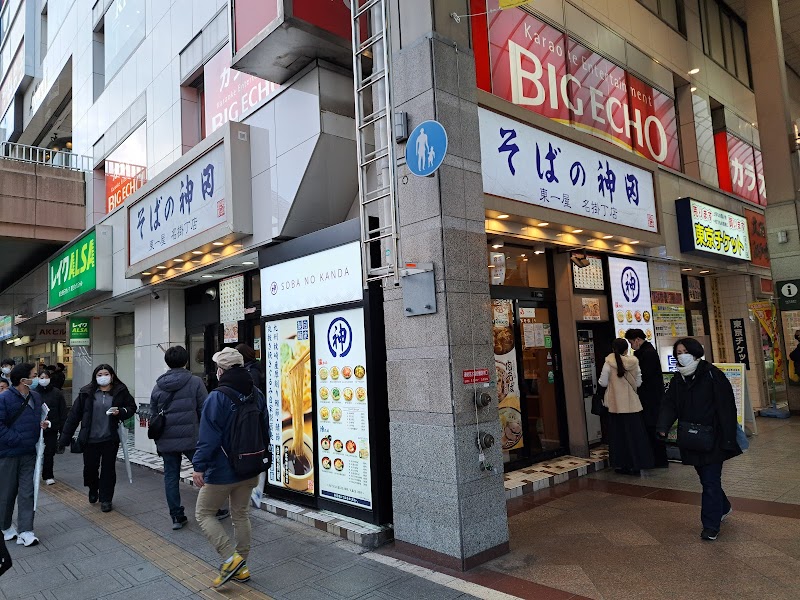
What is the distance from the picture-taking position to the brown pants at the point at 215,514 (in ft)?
14.4

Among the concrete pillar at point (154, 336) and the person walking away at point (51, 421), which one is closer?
the person walking away at point (51, 421)

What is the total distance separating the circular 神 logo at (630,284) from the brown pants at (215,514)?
7051 millimetres

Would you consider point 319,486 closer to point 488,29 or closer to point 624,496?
point 624,496

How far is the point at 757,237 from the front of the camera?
1298 cm

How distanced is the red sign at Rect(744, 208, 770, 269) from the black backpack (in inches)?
480

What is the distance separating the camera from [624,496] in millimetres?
6363

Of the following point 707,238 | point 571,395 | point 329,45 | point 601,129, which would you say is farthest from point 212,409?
point 707,238

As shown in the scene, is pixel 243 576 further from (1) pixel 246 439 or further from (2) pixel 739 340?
(2) pixel 739 340

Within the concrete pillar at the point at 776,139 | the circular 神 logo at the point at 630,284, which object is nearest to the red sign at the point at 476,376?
the circular 神 logo at the point at 630,284

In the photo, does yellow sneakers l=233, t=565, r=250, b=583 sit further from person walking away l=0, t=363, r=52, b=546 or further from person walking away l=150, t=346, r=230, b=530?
person walking away l=0, t=363, r=52, b=546

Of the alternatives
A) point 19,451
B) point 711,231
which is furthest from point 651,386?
point 19,451

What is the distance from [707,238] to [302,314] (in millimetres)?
8361

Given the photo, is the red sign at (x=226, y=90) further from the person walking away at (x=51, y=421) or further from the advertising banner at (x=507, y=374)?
the person walking away at (x=51, y=421)

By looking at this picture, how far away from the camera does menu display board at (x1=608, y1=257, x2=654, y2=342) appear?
9023 millimetres
